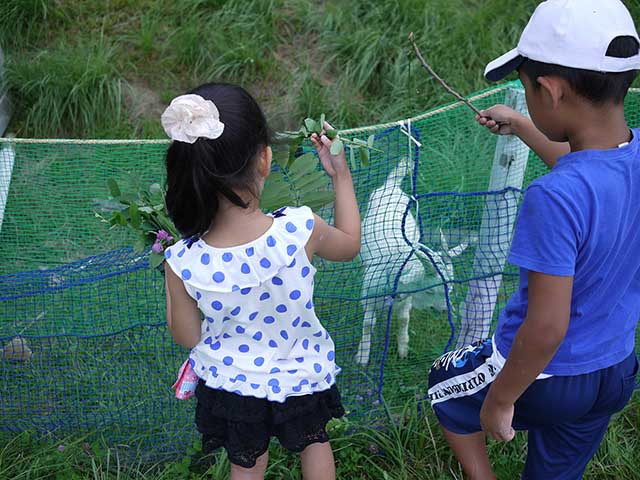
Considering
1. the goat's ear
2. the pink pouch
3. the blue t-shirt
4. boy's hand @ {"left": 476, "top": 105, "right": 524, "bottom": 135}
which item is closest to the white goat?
the goat's ear


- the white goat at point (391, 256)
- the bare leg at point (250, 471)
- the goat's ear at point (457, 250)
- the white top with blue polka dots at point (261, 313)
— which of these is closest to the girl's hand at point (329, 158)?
the white top with blue polka dots at point (261, 313)

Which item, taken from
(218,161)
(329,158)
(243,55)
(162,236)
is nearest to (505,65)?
A: (329,158)

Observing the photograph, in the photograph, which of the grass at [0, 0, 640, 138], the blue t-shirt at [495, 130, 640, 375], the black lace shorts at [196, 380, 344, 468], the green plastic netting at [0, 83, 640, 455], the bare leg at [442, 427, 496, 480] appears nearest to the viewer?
the blue t-shirt at [495, 130, 640, 375]

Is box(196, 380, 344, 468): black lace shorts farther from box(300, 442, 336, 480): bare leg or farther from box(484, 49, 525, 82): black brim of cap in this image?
box(484, 49, 525, 82): black brim of cap

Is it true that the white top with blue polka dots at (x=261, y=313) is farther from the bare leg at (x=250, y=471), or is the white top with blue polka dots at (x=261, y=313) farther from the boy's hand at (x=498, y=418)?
the boy's hand at (x=498, y=418)

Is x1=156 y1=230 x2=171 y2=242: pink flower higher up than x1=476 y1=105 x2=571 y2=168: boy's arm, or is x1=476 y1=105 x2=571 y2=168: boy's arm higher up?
x1=476 y1=105 x2=571 y2=168: boy's arm

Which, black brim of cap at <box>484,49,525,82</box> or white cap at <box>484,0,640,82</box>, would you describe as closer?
white cap at <box>484,0,640,82</box>

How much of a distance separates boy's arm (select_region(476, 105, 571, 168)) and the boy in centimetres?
35

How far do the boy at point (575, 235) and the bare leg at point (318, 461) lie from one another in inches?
19.9

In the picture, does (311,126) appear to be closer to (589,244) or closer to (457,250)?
(589,244)

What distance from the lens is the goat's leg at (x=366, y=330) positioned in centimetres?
275

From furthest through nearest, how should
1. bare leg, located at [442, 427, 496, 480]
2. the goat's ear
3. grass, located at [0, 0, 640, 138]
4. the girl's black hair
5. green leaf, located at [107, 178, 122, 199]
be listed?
grass, located at [0, 0, 640, 138] < the goat's ear < bare leg, located at [442, 427, 496, 480] < green leaf, located at [107, 178, 122, 199] < the girl's black hair

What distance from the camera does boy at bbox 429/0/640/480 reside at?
1.52 metres

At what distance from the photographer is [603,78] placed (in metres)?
1.55
